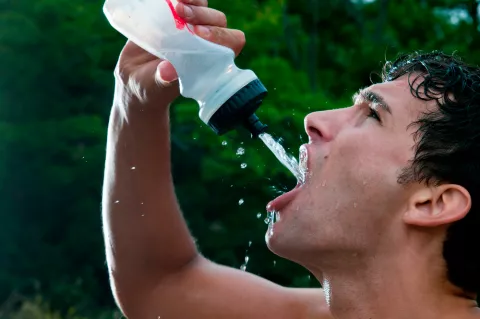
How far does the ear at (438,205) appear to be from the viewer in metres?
2.59

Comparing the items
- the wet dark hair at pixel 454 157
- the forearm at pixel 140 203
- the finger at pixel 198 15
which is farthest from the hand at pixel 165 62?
the wet dark hair at pixel 454 157

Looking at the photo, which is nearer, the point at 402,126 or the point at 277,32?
the point at 402,126

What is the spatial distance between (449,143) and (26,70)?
1171 centimetres

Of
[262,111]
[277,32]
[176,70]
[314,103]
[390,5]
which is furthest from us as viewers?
[390,5]

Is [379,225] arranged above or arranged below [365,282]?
above

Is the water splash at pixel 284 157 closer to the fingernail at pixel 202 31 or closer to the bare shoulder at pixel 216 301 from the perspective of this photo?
the fingernail at pixel 202 31

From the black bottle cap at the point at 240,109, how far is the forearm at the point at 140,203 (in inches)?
18.1

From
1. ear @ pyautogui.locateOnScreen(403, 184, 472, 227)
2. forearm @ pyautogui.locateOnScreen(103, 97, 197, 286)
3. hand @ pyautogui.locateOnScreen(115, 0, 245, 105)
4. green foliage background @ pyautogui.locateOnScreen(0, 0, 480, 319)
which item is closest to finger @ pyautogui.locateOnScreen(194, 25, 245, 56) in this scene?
hand @ pyautogui.locateOnScreen(115, 0, 245, 105)

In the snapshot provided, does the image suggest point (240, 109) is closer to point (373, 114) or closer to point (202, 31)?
point (202, 31)

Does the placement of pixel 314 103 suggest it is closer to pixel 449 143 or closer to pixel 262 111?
pixel 262 111

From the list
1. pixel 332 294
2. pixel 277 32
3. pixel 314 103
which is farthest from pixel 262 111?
pixel 332 294

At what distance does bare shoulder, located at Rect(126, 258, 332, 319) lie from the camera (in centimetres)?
307

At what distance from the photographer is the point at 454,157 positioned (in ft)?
8.65

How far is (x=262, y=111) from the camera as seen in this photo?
35.6ft
